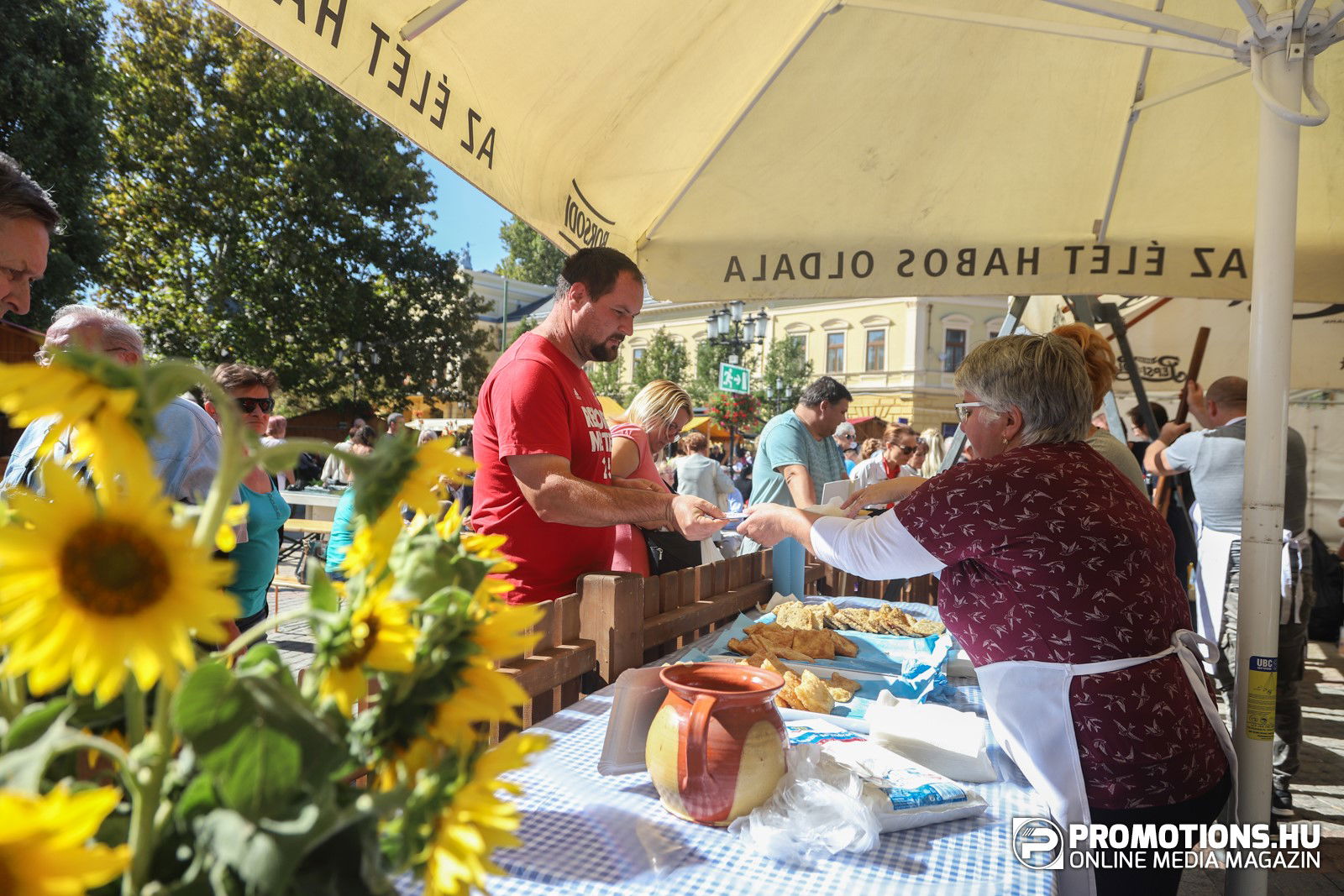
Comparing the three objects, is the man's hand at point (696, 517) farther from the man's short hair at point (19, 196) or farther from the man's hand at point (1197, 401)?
the man's hand at point (1197, 401)

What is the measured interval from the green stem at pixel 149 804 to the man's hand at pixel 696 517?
1.69 m

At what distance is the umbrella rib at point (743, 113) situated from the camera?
279 centimetres

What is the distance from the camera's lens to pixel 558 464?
7.11ft

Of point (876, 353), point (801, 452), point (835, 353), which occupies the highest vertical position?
point (835, 353)

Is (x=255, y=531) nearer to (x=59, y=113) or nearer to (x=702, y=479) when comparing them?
(x=702, y=479)

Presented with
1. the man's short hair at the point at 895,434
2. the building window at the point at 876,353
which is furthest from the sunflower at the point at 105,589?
the building window at the point at 876,353

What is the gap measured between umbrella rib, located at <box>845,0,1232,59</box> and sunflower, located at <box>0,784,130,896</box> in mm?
2784

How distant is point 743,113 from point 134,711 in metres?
3.01

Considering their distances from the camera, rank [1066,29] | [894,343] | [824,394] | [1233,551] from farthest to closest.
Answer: [894,343] → [824,394] → [1233,551] → [1066,29]

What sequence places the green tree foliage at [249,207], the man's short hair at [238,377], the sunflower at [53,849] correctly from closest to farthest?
the sunflower at [53,849] → the man's short hair at [238,377] → the green tree foliage at [249,207]

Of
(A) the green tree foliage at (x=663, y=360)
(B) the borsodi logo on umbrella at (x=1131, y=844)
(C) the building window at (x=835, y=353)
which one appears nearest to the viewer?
(B) the borsodi logo on umbrella at (x=1131, y=844)

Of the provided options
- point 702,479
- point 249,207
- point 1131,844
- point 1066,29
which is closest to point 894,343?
point 249,207

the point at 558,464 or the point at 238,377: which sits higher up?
the point at 238,377

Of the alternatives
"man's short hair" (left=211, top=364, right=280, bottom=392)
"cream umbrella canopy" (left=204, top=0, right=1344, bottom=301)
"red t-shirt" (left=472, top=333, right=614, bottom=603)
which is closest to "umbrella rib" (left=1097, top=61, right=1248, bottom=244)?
"cream umbrella canopy" (left=204, top=0, right=1344, bottom=301)
